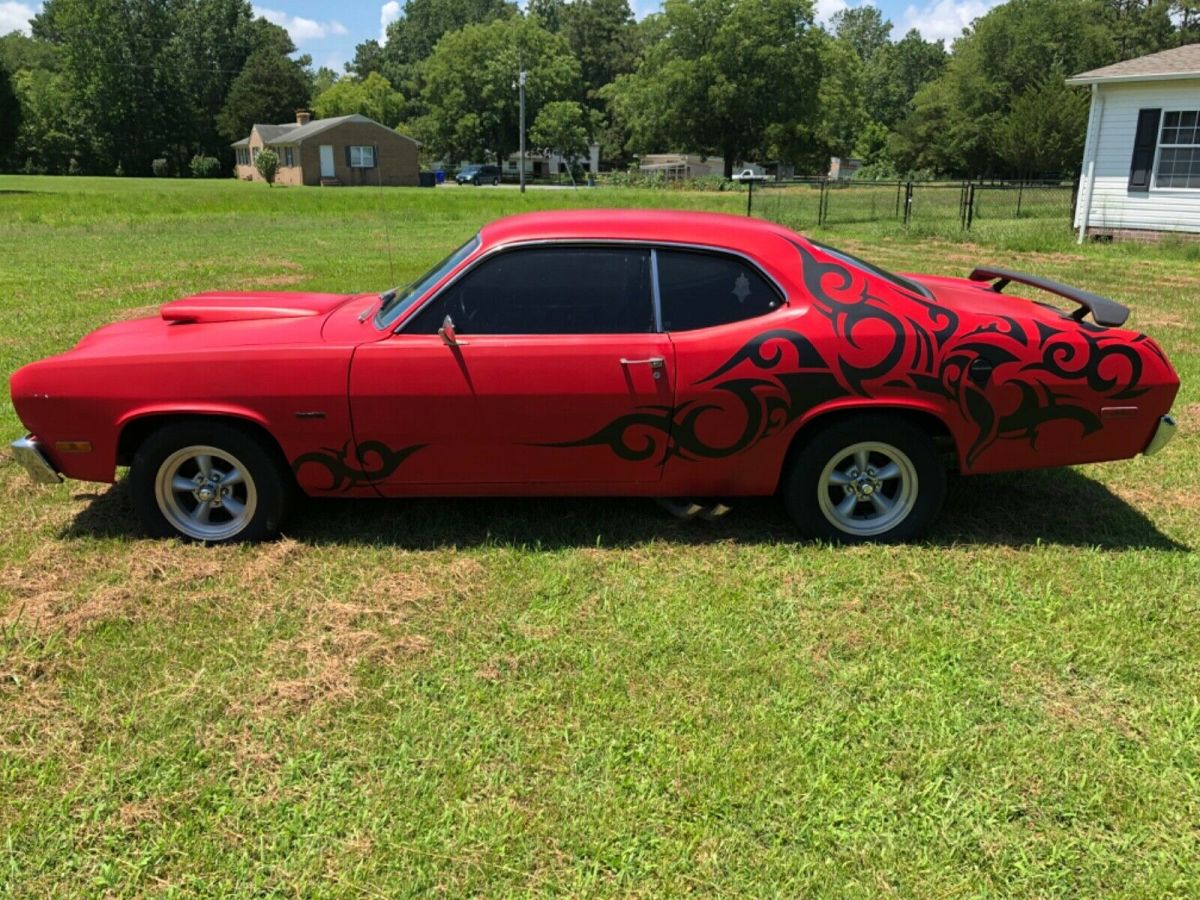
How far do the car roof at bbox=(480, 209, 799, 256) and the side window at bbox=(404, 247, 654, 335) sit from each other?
3.1 inches

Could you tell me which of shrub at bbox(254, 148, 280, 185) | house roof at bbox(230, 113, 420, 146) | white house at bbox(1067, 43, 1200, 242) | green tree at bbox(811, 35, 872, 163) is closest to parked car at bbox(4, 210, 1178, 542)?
white house at bbox(1067, 43, 1200, 242)

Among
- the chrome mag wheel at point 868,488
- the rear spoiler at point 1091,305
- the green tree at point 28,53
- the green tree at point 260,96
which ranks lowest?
the chrome mag wheel at point 868,488

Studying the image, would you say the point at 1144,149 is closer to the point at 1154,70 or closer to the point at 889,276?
the point at 1154,70

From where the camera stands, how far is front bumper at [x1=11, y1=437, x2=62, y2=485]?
13.4ft

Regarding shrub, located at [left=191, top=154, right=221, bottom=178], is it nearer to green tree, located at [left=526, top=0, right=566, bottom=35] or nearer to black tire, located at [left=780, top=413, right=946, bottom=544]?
green tree, located at [left=526, top=0, right=566, bottom=35]

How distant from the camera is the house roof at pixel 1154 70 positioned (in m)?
16.3

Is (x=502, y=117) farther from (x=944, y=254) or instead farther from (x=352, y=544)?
(x=352, y=544)

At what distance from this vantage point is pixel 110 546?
4.29 metres

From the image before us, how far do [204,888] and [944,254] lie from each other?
1691 cm

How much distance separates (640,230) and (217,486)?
2.31 m

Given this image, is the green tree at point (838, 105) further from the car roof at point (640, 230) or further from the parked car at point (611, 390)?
the parked car at point (611, 390)

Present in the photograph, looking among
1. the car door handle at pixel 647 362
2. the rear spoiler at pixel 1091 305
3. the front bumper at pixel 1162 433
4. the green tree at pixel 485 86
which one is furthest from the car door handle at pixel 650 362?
the green tree at pixel 485 86

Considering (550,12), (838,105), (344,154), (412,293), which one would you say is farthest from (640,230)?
(550,12)

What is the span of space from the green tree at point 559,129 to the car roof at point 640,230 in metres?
80.9
